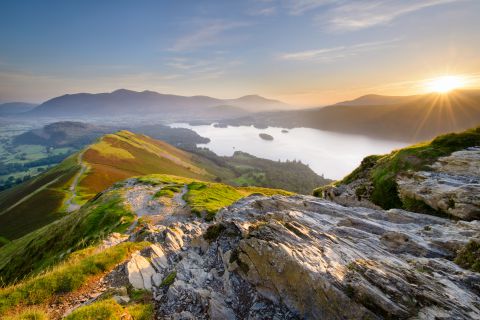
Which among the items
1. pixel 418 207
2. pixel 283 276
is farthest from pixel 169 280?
pixel 418 207

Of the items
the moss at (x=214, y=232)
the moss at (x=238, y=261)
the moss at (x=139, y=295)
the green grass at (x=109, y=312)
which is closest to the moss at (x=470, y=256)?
the moss at (x=238, y=261)

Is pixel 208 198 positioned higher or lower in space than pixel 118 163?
higher

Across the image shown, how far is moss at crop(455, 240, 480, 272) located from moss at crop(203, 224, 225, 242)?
1496cm

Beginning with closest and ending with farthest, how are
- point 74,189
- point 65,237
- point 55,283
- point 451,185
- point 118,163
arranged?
point 55,283 < point 451,185 < point 65,237 < point 74,189 < point 118,163

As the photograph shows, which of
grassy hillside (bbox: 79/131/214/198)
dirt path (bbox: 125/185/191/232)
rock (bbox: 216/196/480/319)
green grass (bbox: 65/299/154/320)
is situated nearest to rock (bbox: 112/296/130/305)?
Result: green grass (bbox: 65/299/154/320)

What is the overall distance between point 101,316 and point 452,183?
28.1 meters

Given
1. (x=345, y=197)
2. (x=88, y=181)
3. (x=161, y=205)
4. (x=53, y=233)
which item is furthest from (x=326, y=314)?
(x=88, y=181)

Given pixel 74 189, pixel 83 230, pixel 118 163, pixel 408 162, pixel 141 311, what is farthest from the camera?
pixel 118 163

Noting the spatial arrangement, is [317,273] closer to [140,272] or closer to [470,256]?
[470,256]

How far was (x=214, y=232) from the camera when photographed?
65.5ft

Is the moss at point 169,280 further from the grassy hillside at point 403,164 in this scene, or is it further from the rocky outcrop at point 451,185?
the grassy hillside at point 403,164

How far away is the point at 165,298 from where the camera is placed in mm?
13711

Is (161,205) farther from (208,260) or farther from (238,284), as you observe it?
(238,284)

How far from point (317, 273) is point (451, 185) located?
60.4ft
